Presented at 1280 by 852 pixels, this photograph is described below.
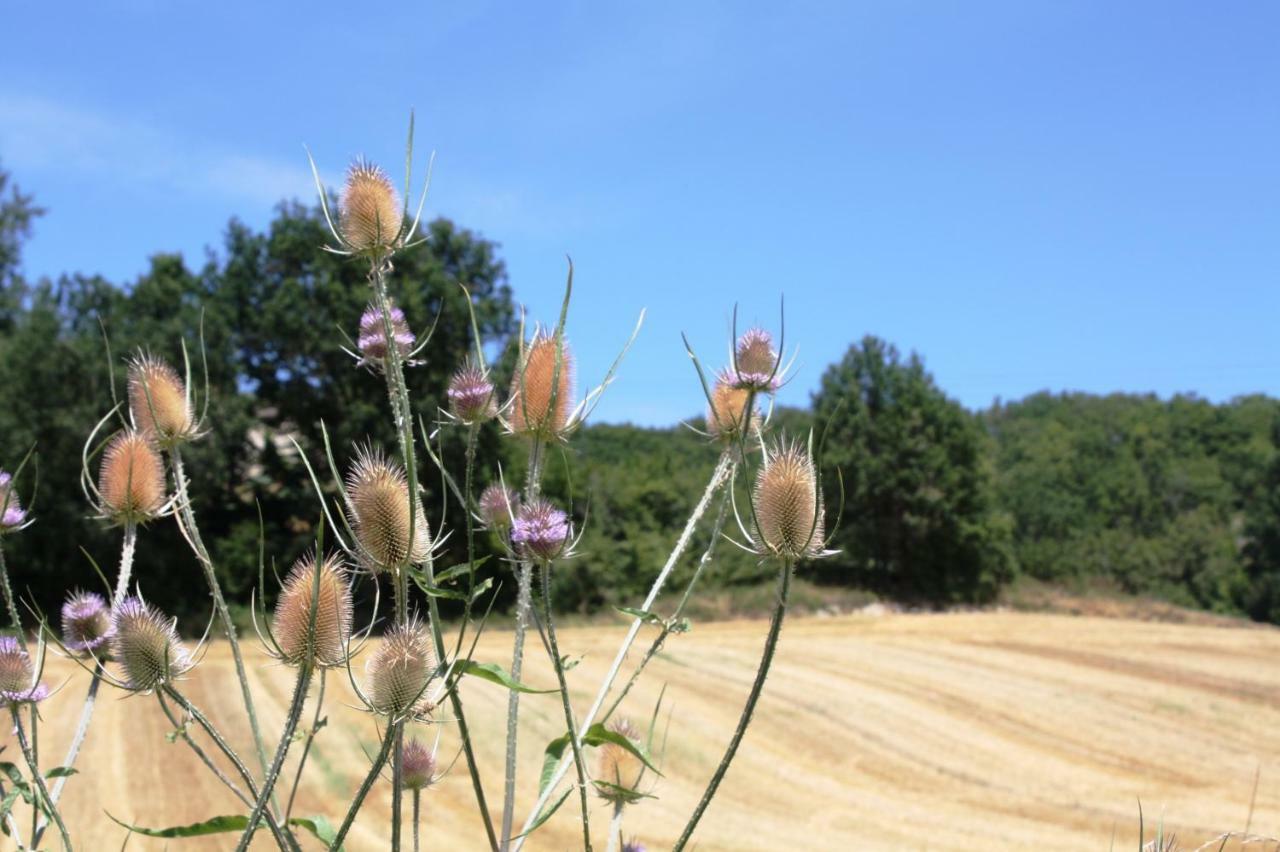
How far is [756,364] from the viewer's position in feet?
7.41

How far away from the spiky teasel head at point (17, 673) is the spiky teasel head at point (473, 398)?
2.97 feet

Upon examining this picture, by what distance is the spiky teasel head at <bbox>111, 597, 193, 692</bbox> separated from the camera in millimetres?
1682

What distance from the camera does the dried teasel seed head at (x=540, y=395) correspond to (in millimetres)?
1894

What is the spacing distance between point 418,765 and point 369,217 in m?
1.05

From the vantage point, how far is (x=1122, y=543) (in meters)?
62.2

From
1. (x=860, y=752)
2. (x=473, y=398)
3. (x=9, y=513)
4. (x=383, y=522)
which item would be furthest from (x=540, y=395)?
(x=860, y=752)

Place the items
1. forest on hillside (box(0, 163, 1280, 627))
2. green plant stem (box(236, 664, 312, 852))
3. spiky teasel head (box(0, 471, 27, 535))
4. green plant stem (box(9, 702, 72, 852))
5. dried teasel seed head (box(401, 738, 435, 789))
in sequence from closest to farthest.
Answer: green plant stem (box(236, 664, 312, 852)), green plant stem (box(9, 702, 72, 852)), dried teasel seed head (box(401, 738, 435, 789)), spiky teasel head (box(0, 471, 27, 535)), forest on hillside (box(0, 163, 1280, 627))

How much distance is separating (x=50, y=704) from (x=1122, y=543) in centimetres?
5865

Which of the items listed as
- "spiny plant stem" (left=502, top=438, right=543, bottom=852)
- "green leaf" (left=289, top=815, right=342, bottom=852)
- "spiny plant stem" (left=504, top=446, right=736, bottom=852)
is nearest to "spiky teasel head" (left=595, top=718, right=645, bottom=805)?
"spiny plant stem" (left=504, top=446, right=736, bottom=852)

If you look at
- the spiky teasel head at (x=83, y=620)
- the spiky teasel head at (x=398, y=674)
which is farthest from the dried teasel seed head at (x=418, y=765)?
the spiky teasel head at (x=83, y=620)

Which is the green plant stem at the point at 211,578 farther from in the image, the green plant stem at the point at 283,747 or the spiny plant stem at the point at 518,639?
the spiny plant stem at the point at 518,639

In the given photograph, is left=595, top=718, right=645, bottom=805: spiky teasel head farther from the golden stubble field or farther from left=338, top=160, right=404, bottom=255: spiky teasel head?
the golden stubble field

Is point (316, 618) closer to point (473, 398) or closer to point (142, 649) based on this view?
point (142, 649)

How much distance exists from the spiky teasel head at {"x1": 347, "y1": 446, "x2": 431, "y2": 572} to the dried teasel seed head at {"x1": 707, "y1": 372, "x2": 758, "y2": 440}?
84cm
